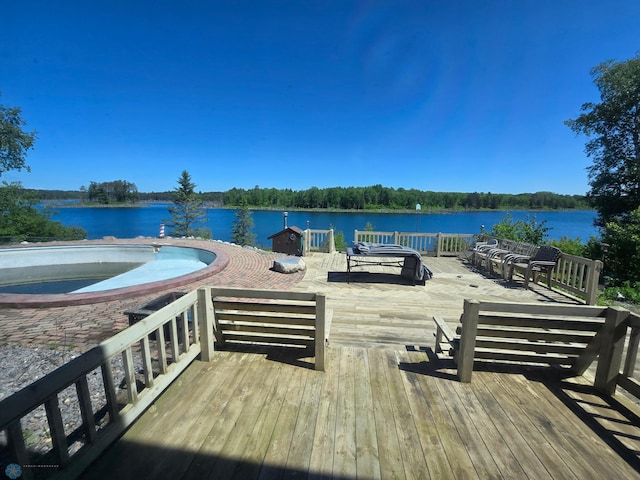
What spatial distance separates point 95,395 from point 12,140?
1760cm

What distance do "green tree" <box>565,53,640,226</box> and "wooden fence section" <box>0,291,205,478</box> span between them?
15.7m

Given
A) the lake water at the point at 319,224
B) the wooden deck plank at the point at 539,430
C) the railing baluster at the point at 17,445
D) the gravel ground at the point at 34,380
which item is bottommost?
the lake water at the point at 319,224

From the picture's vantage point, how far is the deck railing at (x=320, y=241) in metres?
8.67

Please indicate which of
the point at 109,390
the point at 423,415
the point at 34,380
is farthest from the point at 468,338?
the point at 34,380

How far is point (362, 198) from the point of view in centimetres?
6550

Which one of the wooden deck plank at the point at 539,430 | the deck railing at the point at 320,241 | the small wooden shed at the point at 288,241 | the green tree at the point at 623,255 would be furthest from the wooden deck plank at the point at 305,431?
the small wooden shed at the point at 288,241

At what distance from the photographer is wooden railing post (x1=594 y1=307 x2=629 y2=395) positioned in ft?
6.85

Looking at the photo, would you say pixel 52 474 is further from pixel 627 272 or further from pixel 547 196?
pixel 547 196

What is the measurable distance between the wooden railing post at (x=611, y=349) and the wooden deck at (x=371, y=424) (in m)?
0.12

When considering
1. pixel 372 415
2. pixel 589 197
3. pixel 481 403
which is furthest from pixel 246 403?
pixel 589 197

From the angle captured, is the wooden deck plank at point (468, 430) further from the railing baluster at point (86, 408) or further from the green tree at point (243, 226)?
the green tree at point (243, 226)

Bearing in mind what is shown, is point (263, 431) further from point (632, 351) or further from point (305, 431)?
point (632, 351)

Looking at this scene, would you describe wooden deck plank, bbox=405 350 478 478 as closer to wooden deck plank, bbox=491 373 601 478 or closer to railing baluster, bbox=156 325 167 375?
wooden deck plank, bbox=491 373 601 478

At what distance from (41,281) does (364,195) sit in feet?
206
